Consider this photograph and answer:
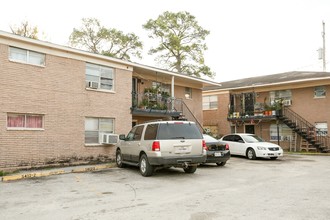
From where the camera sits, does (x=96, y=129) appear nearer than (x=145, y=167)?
No

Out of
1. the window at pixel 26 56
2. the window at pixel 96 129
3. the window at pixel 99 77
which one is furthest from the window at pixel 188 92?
the window at pixel 26 56

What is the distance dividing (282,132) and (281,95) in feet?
10.6

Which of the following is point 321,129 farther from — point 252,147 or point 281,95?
point 252,147

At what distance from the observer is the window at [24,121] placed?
13.0 meters

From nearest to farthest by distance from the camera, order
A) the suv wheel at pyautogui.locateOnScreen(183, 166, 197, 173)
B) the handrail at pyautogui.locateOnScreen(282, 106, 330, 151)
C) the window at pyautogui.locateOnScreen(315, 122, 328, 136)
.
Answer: the suv wheel at pyautogui.locateOnScreen(183, 166, 197, 173), the handrail at pyautogui.locateOnScreen(282, 106, 330, 151), the window at pyautogui.locateOnScreen(315, 122, 328, 136)

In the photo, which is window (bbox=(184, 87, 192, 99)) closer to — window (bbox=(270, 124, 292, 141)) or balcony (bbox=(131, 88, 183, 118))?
balcony (bbox=(131, 88, 183, 118))

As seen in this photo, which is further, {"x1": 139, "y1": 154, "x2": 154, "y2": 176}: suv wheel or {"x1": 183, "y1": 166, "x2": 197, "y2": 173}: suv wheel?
{"x1": 183, "y1": 166, "x2": 197, "y2": 173}: suv wheel

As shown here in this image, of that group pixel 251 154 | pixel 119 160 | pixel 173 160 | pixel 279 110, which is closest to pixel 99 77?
pixel 119 160

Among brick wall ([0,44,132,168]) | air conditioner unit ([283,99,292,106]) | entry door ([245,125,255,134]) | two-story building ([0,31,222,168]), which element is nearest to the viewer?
brick wall ([0,44,132,168])

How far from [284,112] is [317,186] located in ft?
59.9

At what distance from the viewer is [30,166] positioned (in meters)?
13.2

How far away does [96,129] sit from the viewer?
16.2 metres

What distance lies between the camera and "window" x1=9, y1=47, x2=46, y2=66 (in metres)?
13.3

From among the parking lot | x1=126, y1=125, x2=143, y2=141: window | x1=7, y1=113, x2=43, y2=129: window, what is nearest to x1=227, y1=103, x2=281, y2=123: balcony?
the parking lot
